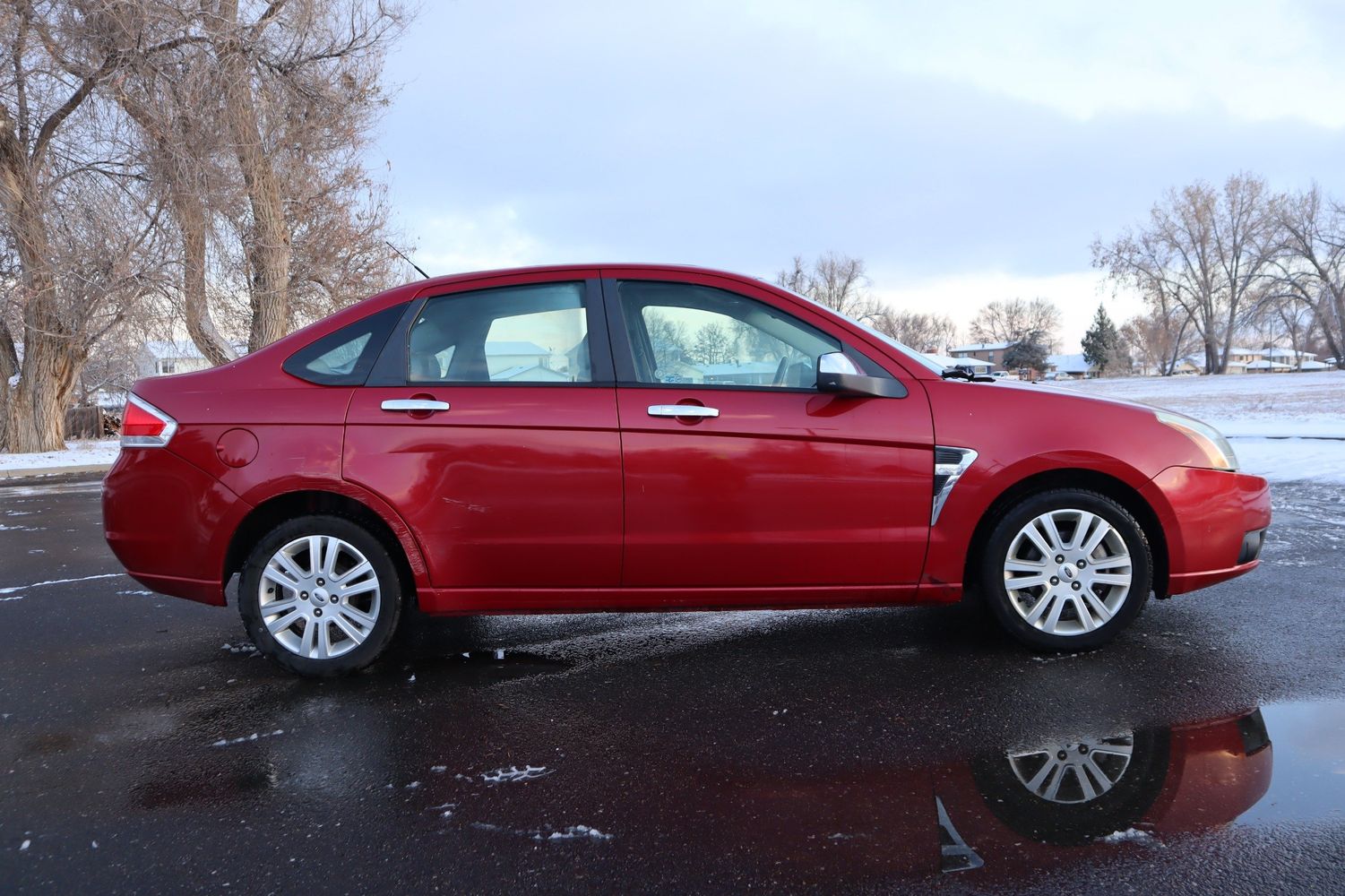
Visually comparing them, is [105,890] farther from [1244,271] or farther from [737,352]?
[1244,271]

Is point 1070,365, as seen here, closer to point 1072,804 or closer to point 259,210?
point 259,210

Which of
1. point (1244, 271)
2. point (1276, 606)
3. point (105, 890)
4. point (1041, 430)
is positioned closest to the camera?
point (105, 890)

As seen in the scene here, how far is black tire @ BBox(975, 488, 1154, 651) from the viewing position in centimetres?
369

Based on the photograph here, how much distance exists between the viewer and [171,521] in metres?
3.74

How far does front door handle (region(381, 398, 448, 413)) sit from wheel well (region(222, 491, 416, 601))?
1.42 ft

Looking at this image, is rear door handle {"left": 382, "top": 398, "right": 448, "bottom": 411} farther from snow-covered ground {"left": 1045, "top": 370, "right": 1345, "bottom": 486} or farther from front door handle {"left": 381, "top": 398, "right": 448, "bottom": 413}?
snow-covered ground {"left": 1045, "top": 370, "right": 1345, "bottom": 486}

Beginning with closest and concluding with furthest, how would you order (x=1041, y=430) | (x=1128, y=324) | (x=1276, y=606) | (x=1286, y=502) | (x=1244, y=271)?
(x=1041, y=430), (x=1276, y=606), (x=1286, y=502), (x=1244, y=271), (x=1128, y=324)

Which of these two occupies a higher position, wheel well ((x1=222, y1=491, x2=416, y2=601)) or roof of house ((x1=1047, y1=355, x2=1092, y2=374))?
roof of house ((x1=1047, y1=355, x2=1092, y2=374))

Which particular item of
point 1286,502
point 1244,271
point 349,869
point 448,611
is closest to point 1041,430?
point 448,611

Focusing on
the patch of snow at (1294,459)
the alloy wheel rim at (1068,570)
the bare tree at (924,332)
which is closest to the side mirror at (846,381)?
the alloy wheel rim at (1068,570)

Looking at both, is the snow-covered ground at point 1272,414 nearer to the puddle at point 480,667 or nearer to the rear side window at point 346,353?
the puddle at point 480,667

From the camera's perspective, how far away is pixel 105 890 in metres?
2.20

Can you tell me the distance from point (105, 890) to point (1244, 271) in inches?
2701

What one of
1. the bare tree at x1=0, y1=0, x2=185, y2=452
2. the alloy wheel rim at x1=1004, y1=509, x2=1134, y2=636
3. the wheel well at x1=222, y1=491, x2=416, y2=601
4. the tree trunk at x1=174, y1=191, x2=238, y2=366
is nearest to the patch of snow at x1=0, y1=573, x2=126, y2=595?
the wheel well at x1=222, y1=491, x2=416, y2=601
